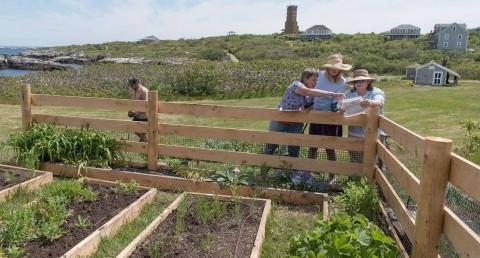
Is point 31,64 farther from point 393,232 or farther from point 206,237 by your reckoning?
point 393,232

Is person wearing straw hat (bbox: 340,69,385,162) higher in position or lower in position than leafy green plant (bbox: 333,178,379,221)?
higher

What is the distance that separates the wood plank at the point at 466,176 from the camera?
235 cm

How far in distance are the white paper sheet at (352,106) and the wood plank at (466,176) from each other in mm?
2523

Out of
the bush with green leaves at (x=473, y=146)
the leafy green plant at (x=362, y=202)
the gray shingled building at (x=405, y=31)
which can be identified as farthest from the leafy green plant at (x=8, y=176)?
the gray shingled building at (x=405, y=31)

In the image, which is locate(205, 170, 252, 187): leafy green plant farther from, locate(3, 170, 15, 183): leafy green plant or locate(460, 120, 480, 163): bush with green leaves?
locate(460, 120, 480, 163): bush with green leaves

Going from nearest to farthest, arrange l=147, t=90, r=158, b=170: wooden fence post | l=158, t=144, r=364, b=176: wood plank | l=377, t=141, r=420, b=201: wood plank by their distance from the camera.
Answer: l=377, t=141, r=420, b=201: wood plank
l=158, t=144, r=364, b=176: wood plank
l=147, t=90, r=158, b=170: wooden fence post

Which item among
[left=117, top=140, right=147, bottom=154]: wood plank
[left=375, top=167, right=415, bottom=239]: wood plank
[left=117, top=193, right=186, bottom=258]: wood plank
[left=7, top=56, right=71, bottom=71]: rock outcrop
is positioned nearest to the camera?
[left=375, top=167, right=415, bottom=239]: wood plank

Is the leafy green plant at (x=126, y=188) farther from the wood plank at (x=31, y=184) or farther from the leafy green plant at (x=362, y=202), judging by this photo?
the leafy green plant at (x=362, y=202)

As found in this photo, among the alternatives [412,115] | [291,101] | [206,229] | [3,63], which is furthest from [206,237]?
[3,63]

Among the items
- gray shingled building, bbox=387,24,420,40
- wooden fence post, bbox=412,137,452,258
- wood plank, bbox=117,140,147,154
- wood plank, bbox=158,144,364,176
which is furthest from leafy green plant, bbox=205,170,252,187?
gray shingled building, bbox=387,24,420,40

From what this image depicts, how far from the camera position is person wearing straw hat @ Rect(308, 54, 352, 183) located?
218 inches

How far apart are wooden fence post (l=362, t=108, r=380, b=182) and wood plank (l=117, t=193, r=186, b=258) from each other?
7.72ft

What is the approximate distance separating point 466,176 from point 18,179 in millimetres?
5219

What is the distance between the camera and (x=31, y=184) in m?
5.34
